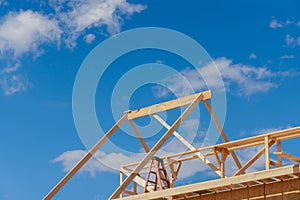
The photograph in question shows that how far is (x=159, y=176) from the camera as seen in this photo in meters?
24.3

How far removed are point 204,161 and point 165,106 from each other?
2929 millimetres

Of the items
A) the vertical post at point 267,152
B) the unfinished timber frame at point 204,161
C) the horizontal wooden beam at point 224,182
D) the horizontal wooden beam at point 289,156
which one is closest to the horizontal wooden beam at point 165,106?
the unfinished timber frame at point 204,161

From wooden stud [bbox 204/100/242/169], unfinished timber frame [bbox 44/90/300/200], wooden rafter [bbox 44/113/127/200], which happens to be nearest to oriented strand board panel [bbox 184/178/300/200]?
unfinished timber frame [bbox 44/90/300/200]

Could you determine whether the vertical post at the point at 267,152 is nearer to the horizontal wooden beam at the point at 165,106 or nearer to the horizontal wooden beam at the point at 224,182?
the horizontal wooden beam at the point at 224,182

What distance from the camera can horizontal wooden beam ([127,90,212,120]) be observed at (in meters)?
24.9

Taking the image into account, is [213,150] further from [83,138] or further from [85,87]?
[85,87]

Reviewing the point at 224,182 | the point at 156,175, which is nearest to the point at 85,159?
the point at 156,175

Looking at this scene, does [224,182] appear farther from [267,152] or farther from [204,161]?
[204,161]

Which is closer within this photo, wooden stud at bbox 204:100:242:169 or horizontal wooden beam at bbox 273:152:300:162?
horizontal wooden beam at bbox 273:152:300:162

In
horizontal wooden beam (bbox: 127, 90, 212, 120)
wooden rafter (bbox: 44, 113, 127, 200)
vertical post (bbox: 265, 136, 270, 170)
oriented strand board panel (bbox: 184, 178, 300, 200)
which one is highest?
horizontal wooden beam (bbox: 127, 90, 212, 120)

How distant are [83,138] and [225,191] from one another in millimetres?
8532

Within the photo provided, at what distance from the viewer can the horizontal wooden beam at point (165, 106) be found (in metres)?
24.9

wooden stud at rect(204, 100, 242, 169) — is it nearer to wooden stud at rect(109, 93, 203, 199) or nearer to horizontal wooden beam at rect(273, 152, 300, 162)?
wooden stud at rect(109, 93, 203, 199)

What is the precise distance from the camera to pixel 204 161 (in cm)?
2472
